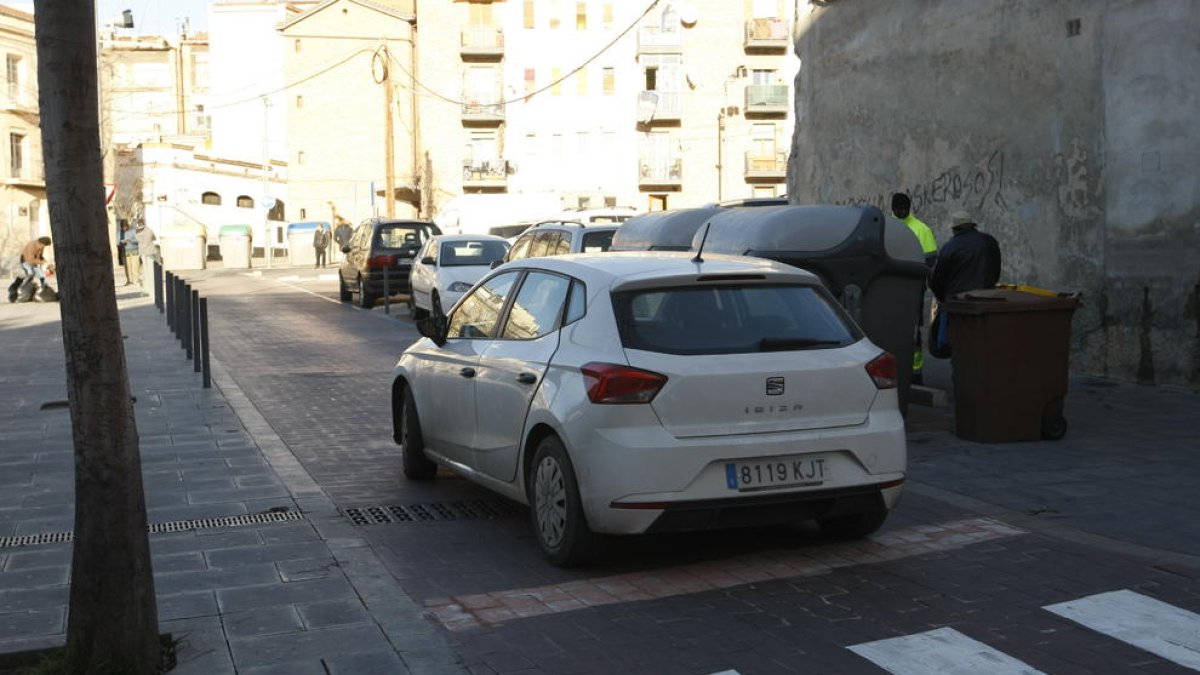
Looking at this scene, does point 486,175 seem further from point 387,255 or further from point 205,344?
point 205,344

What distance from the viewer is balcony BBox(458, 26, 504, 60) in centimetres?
6134

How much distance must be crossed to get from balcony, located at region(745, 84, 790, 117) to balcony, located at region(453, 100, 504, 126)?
37.7 feet

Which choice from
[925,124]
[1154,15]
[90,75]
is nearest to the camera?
[90,75]

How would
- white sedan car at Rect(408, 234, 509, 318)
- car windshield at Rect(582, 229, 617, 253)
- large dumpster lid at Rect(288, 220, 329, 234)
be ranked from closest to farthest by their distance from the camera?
car windshield at Rect(582, 229, 617, 253) → white sedan car at Rect(408, 234, 509, 318) → large dumpster lid at Rect(288, 220, 329, 234)

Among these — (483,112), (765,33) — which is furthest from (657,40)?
(483,112)

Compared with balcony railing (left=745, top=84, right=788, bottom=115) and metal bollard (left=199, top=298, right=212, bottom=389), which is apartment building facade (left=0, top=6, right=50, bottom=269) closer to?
balcony railing (left=745, top=84, right=788, bottom=115)

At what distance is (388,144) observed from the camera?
63.9m

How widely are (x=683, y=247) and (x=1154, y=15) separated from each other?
4.88m

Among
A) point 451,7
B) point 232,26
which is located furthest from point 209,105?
point 451,7

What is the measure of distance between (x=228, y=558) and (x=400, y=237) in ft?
68.4

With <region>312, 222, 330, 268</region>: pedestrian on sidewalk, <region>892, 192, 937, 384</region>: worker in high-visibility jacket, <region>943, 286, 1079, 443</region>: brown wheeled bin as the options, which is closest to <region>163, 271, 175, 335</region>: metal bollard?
<region>892, 192, 937, 384</region>: worker in high-visibility jacket

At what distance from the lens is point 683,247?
13234mm

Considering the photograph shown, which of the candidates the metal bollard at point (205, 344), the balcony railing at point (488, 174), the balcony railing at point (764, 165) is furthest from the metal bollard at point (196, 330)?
the balcony railing at point (764, 165)

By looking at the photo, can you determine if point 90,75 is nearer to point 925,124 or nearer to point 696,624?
point 696,624
